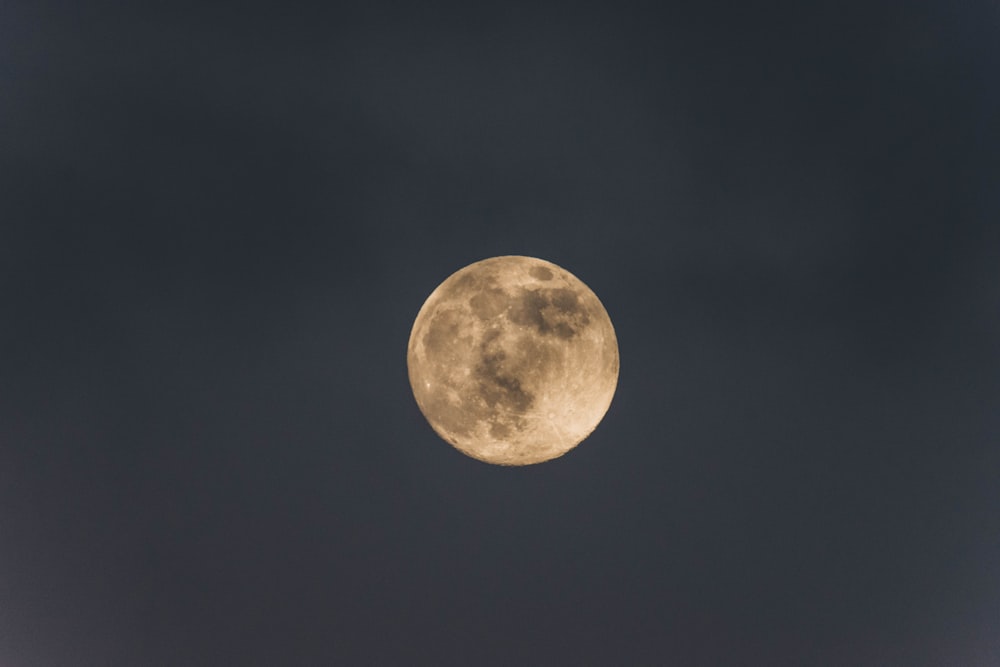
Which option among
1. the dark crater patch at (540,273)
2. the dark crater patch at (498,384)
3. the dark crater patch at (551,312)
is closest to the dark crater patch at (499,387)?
the dark crater patch at (498,384)

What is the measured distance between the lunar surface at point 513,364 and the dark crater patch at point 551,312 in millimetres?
18

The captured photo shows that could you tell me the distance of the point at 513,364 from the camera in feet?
24.4

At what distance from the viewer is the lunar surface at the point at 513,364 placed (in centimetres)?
750

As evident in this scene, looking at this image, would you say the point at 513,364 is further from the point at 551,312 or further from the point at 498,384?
the point at 551,312

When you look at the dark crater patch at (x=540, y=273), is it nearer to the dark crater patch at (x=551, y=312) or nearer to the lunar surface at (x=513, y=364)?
the lunar surface at (x=513, y=364)

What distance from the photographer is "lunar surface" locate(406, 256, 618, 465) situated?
7.50 meters

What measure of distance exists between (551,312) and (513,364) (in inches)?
46.1

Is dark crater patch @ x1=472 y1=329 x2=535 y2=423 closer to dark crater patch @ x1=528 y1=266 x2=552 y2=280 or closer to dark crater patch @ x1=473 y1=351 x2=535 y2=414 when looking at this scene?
dark crater patch @ x1=473 y1=351 x2=535 y2=414

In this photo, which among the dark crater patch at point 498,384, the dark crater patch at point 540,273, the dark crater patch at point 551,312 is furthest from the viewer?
the dark crater patch at point 540,273

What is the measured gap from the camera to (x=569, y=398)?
303 inches

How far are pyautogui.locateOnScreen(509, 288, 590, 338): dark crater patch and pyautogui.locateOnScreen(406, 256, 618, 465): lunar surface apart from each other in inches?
0.7

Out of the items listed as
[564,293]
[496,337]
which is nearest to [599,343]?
[564,293]

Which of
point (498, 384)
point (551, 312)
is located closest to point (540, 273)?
point (551, 312)

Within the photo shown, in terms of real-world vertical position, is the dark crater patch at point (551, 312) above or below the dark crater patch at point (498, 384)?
above
